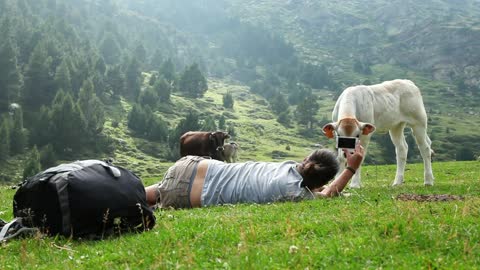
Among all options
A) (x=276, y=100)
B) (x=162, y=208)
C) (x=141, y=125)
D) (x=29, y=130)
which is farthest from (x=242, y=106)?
(x=162, y=208)

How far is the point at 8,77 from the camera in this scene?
427 ft

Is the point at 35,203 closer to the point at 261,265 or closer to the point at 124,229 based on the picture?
the point at 124,229

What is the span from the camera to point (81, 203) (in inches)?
293

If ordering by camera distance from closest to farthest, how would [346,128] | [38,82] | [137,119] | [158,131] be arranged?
[346,128] → [158,131] → [38,82] → [137,119]

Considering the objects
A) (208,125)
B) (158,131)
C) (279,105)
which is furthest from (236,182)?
(279,105)

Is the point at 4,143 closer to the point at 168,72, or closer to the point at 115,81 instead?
the point at 115,81

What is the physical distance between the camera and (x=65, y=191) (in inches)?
291

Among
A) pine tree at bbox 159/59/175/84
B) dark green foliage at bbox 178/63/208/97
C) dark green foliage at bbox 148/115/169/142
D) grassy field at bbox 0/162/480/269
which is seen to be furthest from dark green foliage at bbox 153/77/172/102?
grassy field at bbox 0/162/480/269

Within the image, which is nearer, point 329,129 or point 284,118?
point 329,129

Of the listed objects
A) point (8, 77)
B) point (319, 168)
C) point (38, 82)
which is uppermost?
point (319, 168)

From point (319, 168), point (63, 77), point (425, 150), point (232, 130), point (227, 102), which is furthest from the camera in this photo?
point (227, 102)

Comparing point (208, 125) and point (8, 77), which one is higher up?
point (8, 77)

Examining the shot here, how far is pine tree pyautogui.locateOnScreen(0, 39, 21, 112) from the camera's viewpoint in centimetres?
12756

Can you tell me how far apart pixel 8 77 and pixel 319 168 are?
448ft
